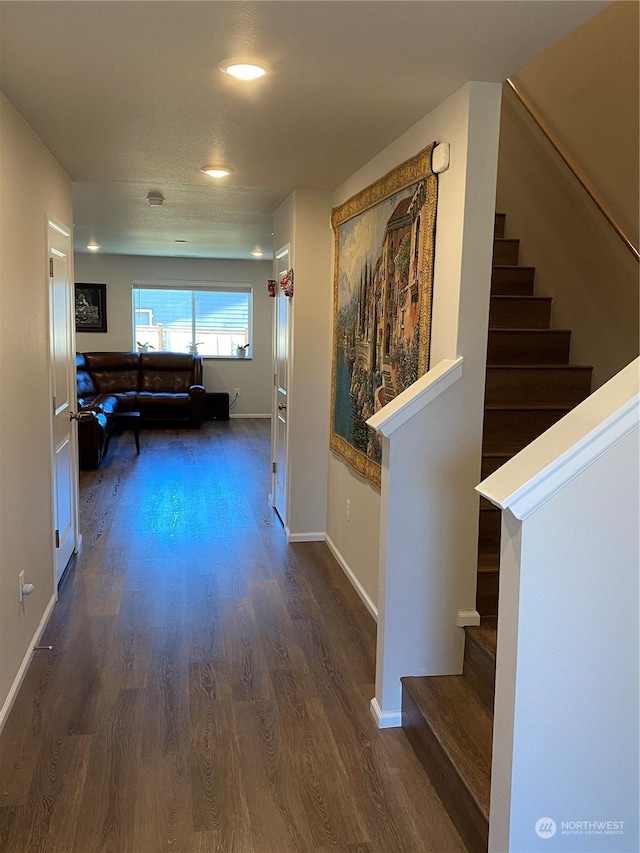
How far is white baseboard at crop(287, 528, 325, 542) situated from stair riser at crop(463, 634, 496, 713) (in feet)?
7.16

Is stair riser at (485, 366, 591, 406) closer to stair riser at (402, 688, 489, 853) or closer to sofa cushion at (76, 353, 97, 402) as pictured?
stair riser at (402, 688, 489, 853)

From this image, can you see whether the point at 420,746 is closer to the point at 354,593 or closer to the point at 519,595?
the point at 519,595

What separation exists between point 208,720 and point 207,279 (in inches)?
324

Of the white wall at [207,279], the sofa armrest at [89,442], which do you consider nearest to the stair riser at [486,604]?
the sofa armrest at [89,442]

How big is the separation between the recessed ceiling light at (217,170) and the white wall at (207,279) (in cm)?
630

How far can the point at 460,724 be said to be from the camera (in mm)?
2346

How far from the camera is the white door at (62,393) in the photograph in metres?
3.63

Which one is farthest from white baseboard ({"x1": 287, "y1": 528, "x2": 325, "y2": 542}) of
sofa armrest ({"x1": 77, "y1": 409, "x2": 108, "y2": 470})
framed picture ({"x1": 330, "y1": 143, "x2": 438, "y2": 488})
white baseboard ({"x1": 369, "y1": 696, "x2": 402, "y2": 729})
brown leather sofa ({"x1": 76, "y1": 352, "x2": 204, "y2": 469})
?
brown leather sofa ({"x1": 76, "y1": 352, "x2": 204, "y2": 469})

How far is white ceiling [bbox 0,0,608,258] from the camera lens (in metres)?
1.91

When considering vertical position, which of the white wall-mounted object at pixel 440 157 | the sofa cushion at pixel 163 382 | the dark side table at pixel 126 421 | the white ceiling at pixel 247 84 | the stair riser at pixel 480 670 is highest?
the white ceiling at pixel 247 84

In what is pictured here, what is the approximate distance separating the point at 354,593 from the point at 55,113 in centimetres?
271

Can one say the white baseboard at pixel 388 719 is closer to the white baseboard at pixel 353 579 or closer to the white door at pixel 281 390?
the white baseboard at pixel 353 579

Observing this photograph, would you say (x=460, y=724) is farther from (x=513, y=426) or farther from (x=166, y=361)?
A: (x=166, y=361)

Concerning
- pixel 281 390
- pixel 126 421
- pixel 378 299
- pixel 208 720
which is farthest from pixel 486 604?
pixel 126 421
